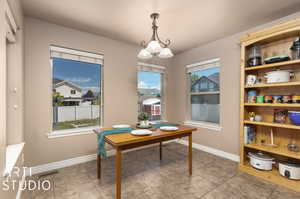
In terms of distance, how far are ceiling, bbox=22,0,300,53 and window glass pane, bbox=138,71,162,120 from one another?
1.17m

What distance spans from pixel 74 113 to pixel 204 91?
3004 mm

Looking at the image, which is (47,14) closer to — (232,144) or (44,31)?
(44,31)

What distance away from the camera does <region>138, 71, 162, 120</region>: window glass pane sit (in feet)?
11.4

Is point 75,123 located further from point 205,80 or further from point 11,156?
point 205,80

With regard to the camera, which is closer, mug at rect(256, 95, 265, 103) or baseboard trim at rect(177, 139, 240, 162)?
mug at rect(256, 95, 265, 103)

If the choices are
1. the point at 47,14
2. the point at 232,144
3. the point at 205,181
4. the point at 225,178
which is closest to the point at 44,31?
the point at 47,14

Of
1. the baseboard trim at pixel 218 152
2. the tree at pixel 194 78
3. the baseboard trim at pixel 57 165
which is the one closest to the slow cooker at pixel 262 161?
the baseboard trim at pixel 218 152

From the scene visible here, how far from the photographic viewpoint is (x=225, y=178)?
207 centimetres

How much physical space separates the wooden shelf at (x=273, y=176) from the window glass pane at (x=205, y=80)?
Answer: 1.64m

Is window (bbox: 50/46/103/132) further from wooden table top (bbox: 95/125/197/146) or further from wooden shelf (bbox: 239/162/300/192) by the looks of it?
wooden shelf (bbox: 239/162/300/192)

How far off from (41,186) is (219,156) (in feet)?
10.4

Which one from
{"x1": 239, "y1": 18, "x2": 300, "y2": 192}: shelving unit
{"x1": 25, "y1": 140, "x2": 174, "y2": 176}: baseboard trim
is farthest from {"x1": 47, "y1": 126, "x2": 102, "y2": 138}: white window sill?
{"x1": 239, "y1": 18, "x2": 300, "y2": 192}: shelving unit

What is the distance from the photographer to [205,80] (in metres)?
3.36

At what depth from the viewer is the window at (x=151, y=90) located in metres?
3.46
